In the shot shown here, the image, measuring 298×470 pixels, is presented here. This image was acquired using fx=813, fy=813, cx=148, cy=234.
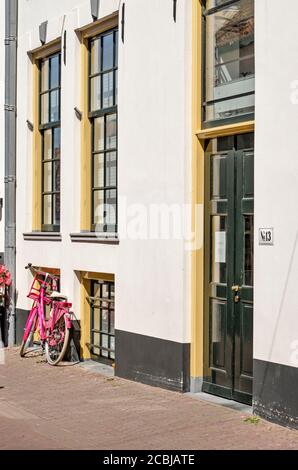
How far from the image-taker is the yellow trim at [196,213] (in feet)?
29.4

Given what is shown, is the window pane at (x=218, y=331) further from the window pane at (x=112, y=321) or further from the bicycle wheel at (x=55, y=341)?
the bicycle wheel at (x=55, y=341)

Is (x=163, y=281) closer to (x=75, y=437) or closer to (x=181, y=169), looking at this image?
(x=181, y=169)

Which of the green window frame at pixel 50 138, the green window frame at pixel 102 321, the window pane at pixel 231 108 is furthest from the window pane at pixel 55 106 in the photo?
the window pane at pixel 231 108

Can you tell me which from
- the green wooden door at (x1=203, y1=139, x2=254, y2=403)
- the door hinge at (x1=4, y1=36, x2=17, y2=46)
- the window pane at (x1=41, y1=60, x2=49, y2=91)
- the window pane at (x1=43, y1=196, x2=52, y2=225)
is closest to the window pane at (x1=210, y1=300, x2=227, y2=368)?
the green wooden door at (x1=203, y1=139, x2=254, y2=403)

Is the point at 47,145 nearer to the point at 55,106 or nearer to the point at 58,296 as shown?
the point at 55,106

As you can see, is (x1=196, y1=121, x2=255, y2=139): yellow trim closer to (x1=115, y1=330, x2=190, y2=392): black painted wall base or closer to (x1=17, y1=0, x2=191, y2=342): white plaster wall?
(x1=17, y1=0, x2=191, y2=342): white plaster wall

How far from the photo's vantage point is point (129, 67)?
10086 mm

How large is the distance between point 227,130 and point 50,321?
174 inches

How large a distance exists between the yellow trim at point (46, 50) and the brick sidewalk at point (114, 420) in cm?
503

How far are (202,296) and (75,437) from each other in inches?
92.9

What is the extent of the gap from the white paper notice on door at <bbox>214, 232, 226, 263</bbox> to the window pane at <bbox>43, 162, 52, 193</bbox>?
4559mm

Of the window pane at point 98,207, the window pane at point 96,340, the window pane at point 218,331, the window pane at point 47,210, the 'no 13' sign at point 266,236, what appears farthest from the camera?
the window pane at point 47,210

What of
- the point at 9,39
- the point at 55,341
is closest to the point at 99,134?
the point at 55,341
